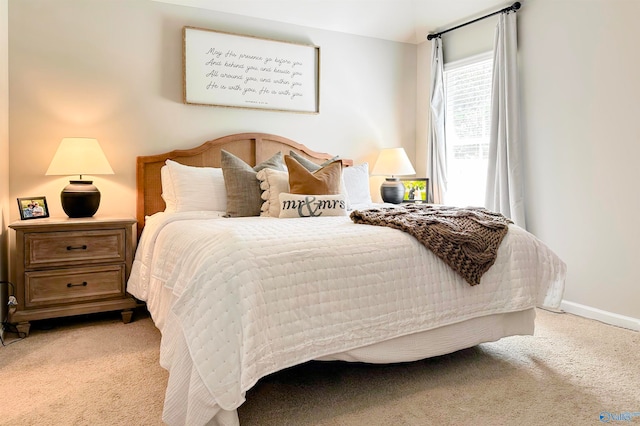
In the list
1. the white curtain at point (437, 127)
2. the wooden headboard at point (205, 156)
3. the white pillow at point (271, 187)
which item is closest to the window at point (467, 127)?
the white curtain at point (437, 127)

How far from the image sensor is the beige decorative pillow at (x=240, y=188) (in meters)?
2.99

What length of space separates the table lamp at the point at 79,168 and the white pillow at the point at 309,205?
4.06 feet

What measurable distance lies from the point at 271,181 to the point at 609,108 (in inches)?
89.7

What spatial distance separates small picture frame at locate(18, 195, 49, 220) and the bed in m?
0.86

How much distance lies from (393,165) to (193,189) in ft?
6.17

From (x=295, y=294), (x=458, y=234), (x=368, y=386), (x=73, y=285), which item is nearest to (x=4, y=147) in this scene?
(x=73, y=285)

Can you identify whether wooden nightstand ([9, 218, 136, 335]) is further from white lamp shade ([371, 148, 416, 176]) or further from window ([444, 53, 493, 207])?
window ([444, 53, 493, 207])

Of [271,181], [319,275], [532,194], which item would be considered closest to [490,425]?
[319,275]

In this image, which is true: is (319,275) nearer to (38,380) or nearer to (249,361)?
(249,361)

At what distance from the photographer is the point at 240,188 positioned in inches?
119

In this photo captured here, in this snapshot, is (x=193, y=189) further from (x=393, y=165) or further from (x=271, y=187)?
(x=393, y=165)

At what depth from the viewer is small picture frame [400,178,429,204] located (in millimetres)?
4305

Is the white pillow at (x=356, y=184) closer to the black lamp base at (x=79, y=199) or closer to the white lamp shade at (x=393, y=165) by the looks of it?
the white lamp shade at (x=393, y=165)

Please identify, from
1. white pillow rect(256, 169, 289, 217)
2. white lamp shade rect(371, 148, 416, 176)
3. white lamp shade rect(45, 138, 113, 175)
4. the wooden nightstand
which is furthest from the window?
white lamp shade rect(45, 138, 113, 175)
